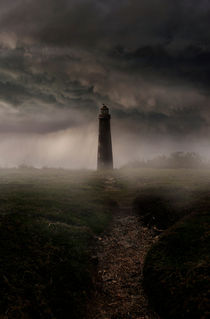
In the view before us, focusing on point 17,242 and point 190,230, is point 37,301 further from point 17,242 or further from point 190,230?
point 190,230

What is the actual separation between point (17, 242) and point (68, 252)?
349cm

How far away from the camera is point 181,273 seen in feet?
45.5

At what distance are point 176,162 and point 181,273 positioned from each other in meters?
69.2

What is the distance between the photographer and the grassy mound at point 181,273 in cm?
1165

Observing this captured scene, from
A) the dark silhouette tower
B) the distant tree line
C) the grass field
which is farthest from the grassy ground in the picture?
the distant tree line

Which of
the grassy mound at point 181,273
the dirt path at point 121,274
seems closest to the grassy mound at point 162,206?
the dirt path at point 121,274

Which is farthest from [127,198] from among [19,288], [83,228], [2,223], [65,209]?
[19,288]

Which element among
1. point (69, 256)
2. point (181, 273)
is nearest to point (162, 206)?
point (181, 273)

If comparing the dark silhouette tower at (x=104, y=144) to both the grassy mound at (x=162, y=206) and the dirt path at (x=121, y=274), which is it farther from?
the dirt path at (x=121, y=274)

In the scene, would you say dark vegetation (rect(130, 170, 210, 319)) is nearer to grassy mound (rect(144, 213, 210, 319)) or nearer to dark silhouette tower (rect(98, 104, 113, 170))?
grassy mound (rect(144, 213, 210, 319))

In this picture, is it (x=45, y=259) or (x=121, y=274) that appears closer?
(x=45, y=259)

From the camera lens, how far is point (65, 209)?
27.2 m

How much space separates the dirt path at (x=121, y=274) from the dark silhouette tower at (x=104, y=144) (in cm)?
4220

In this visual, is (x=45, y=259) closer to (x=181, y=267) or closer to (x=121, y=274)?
(x=121, y=274)
